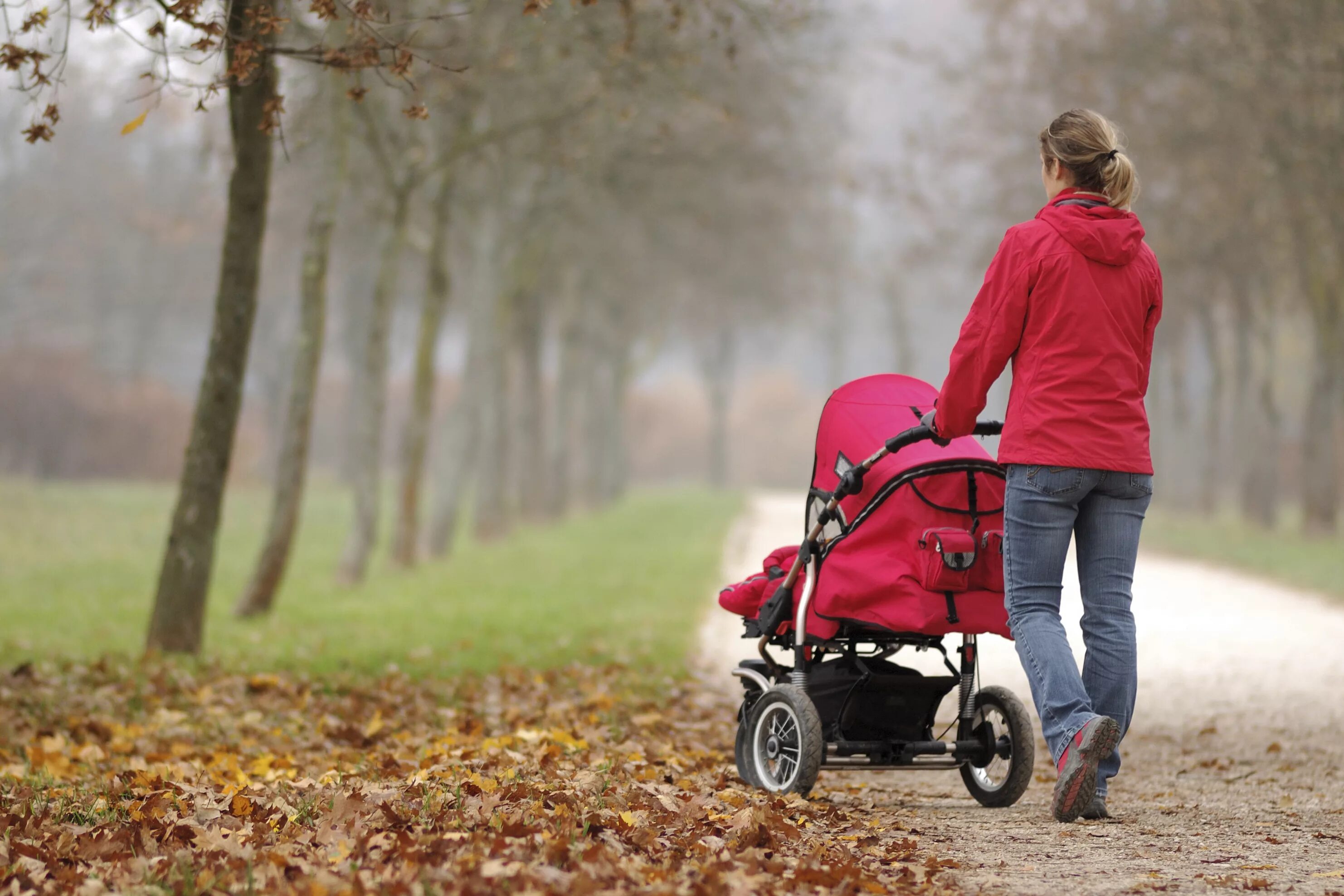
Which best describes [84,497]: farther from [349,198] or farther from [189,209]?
[189,209]

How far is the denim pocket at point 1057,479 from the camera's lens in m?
4.39

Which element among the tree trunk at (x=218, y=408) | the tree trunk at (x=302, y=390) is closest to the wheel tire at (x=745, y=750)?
the tree trunk at (x=218, y=408)

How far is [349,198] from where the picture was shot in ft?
70.7

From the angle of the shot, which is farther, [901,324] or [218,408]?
[901,324]

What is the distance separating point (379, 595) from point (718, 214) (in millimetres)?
12472

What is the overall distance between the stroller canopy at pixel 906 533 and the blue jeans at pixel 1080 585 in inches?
7.7

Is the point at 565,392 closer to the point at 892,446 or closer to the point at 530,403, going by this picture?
the point at 530,403

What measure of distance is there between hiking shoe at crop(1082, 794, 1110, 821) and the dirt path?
0.14 ft

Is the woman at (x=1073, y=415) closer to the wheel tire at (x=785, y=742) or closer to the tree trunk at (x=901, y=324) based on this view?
the wheel tire at (x=785, y=742)

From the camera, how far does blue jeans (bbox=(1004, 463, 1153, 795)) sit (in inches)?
175

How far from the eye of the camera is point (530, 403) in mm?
25422

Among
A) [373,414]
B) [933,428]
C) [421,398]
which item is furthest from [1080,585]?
[421,398]

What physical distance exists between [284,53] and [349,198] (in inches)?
608

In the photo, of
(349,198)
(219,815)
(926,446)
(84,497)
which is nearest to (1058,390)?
(926,446)
